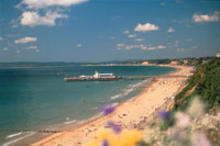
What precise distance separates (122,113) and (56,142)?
8.84 metres

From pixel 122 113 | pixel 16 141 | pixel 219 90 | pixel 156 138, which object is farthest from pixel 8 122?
pixel 156 138

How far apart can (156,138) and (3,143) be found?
648 inches

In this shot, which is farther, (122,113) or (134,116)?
(122,113)

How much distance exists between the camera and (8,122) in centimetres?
2134

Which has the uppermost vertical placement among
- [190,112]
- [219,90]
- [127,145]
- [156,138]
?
[190,112]

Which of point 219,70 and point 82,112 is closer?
point 219,70

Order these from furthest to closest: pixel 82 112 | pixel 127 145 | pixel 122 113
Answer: pixel 82 112 < pixel 122 113 < pixel 127 145

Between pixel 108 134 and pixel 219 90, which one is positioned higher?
pixel 108 134

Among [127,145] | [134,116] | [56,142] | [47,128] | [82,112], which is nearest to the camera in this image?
[127,145]

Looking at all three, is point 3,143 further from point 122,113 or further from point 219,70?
point 219,70

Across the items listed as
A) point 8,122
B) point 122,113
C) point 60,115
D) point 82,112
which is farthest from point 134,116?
point 8,122

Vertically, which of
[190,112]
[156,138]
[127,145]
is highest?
[190,112]

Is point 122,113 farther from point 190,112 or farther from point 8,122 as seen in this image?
point 190,112

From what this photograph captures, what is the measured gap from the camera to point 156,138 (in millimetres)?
1785
